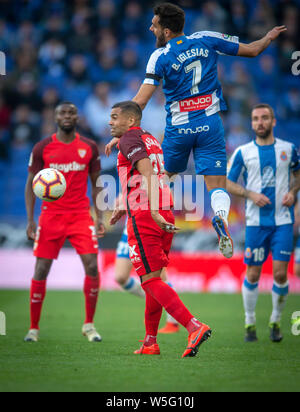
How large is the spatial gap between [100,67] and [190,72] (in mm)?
12367

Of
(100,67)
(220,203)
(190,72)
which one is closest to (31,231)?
(220,203)

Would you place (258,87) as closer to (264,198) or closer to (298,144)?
(298,144)

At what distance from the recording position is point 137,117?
226 inches

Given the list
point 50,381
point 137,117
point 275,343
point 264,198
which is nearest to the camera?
point 50,381

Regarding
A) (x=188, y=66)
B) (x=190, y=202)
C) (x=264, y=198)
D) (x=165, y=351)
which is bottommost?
(x=165, y=351)

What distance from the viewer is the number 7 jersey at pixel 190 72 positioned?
241 inches

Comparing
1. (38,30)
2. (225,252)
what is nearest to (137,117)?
(225,252)

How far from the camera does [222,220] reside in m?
5.90

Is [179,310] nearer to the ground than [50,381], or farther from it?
farther from it

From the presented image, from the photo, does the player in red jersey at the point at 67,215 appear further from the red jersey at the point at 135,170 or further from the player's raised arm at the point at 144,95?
the red jersey at the point at 135,170

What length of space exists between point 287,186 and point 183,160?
1839mm

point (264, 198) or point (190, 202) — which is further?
point (190, 202)

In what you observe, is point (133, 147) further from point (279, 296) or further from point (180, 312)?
point (279, 296)

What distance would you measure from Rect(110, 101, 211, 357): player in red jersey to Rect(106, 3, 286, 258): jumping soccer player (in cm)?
49
